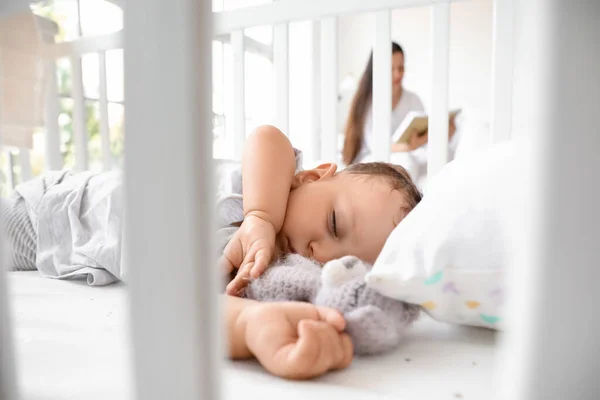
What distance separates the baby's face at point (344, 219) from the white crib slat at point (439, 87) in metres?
0.45

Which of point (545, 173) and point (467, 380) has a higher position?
point (545, 173)

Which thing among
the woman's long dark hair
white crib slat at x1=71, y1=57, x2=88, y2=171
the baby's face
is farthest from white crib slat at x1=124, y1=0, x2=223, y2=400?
the woman's long dark hair

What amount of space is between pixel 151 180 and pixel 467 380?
35 centimetres

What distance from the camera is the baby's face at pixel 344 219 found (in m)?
0.68

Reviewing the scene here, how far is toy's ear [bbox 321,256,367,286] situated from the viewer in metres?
0.52

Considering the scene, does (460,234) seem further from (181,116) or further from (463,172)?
(181,116)

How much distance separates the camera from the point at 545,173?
0.22 meters

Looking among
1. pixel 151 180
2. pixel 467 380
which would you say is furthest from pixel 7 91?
pixel 467 380

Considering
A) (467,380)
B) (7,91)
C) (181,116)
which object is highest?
(7,91)

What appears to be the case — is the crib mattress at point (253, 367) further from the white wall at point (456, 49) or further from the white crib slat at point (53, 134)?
the white wall at point (456, 49)

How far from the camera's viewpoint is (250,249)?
26.4 inches

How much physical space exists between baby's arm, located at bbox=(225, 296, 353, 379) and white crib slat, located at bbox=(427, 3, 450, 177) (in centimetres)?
76

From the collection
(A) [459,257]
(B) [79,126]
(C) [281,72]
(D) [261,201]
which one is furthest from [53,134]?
(A) [459,257]

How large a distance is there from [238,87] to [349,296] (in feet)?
3.32
